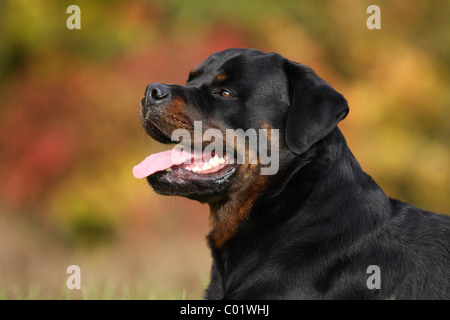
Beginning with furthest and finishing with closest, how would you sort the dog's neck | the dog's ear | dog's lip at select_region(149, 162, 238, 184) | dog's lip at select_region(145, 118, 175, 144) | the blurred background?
1. the blurred background
2. dog's lip at select_region(145, 118, 175, 144)
3. dog's lip at select_region(149, 162, 238, 184)
4. the dog's ear
5. the dog's neck

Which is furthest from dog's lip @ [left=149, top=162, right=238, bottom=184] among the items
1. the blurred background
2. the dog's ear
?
the blurred background

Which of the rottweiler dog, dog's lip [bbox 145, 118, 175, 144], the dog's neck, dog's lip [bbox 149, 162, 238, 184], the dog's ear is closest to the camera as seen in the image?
the rottweiler dog

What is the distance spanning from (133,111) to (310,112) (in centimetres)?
568

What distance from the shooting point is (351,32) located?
847cm

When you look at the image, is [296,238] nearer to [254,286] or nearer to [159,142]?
[254,286]

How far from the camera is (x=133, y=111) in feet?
27.1

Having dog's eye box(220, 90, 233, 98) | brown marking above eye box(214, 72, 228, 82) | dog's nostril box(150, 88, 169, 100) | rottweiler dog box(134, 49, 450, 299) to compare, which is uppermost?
brown marking above eye box(214, 72, 228, 82)

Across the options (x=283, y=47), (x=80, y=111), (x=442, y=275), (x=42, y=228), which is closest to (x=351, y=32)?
(x=283, y=47)

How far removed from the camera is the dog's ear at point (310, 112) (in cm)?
282

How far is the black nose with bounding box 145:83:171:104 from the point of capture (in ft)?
9.77

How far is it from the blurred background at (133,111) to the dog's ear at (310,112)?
497cm

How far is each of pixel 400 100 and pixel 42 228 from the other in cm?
520

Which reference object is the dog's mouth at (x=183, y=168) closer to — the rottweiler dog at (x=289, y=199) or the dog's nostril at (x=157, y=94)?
the rottweiler dog at (x=289, y=199)

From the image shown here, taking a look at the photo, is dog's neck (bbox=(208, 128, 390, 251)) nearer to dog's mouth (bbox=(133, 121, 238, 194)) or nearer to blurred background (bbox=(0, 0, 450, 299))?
dog's mouth (bbox=(133, 121, 238, 194))
